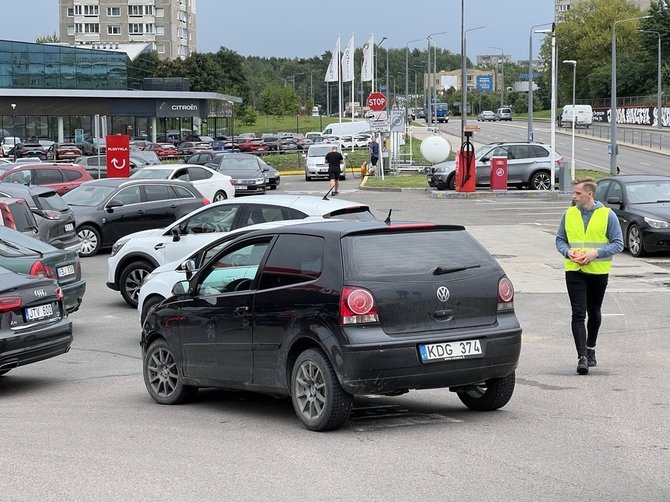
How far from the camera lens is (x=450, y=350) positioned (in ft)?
26.5

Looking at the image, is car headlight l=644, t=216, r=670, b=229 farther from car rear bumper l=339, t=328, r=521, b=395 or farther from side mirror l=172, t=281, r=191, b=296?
car rear bumper l=339, t=328, r=521, b=395

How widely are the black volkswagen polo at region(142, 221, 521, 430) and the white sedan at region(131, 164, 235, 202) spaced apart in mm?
21974

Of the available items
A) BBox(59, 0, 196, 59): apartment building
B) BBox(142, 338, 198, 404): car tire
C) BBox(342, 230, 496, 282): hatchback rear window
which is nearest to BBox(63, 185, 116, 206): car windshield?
BBox(142, 338, 198, 404): car tire

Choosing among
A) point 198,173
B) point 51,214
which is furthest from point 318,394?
point 198,173

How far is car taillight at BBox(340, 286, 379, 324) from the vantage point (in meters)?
7.82

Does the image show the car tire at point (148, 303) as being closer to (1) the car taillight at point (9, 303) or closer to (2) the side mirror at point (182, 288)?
(1) the car taillight at point (9, 303)

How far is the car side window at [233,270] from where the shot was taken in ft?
29.1

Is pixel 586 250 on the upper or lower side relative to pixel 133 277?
upper

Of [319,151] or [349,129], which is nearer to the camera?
[319,151]

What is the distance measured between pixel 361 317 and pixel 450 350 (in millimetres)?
725

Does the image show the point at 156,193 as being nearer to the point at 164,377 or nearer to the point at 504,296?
the point at 164,377

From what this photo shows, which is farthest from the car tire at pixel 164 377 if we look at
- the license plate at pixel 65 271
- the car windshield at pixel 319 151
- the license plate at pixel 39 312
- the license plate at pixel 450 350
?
the car windshield at pixel 319 151

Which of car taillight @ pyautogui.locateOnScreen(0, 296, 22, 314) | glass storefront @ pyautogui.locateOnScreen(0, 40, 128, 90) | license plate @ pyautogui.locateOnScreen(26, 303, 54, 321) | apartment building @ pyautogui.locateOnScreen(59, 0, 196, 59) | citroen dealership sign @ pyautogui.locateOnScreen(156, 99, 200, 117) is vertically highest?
apartment building @ pyautogui.locateOnScreen(59, 0, 196, 59)

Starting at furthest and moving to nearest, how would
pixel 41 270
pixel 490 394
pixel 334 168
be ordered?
pixel 334 168, pixel 41 270, pixel 490 394
